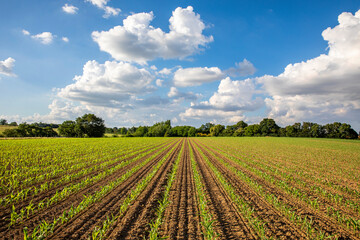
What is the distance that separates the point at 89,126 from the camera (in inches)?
3287

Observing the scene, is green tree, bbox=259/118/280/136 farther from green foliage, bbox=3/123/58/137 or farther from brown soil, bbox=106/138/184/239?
green foliage, bbox=3/123/58/137

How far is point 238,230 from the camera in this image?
5.23 metres

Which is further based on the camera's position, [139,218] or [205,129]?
[205,129]

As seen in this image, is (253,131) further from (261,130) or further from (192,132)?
(192,132)

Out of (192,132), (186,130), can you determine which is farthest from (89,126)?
(192,132)

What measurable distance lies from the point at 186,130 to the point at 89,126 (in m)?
73.8

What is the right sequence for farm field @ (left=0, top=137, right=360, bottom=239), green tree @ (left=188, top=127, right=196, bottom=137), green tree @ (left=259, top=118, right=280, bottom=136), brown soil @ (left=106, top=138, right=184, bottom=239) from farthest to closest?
green tree @ (left=188, top=127, right=196, bottom=137)
green tree @ (left=259, top=118, right=280, bottom=136)
farm field @ (left=0, top=137, right=360, bottom=239)
brown soil @ (left=106, top=138, right=184, bottom=239)

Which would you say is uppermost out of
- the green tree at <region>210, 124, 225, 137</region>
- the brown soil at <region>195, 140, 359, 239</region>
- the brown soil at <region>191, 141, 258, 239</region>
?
the green tree at <region>210, 124, 225, 137</region>

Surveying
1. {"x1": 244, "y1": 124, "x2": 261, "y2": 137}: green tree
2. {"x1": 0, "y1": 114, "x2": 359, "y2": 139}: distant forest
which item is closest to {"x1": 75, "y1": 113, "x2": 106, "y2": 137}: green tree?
{"x1": 0, "y1": 114, "x2": 359, "y2": 139}: distant forest

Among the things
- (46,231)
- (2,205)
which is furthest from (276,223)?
(2,205)

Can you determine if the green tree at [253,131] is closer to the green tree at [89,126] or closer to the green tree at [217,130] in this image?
the green tree at [217,130]

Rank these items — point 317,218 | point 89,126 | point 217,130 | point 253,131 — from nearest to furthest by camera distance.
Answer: point 317,218
point 89,126
point 253,131
point 217,130

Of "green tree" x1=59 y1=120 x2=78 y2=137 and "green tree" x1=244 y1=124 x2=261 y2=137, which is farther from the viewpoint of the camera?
"green tree" x1=244 y1=124 x2=261 y2=137

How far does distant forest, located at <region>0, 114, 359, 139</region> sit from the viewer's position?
83250 mm
